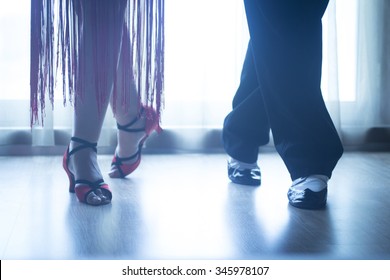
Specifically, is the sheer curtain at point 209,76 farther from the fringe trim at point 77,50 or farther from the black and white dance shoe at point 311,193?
the black and white dance shoe at point 311,193

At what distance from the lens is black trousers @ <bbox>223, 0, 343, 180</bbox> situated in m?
1.36

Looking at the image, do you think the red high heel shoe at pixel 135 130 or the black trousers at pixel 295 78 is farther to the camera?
the red high heel shoe at pixel 135 130

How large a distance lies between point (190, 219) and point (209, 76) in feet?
3.34

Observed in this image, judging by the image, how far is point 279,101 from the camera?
4.53ft

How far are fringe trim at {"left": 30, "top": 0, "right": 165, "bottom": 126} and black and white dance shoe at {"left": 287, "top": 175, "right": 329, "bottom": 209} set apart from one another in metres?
0.36

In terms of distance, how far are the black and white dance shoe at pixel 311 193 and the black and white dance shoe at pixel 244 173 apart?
247 millimetres

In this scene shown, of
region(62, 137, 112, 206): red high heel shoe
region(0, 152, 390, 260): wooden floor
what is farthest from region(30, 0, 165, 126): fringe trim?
region(0, 152, 390, 260): wooden floor

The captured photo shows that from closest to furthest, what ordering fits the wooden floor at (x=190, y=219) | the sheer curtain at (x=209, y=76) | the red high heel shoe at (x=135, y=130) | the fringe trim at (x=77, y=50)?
the wooden floor at (x=190, y=219) < the fringe trim at (x=77, y=50) < the red high heel shoe at (x=135, y=130) < the sheer curtain at (x=209, y=76)

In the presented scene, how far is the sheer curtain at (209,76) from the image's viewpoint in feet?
6.92

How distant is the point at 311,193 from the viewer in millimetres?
1354

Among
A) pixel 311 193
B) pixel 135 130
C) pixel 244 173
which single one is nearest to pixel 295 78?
pixel 311 193

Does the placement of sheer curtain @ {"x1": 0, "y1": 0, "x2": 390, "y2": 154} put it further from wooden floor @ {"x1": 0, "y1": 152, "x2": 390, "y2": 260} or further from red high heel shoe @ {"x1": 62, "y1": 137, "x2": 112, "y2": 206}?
red high heel shoe @ {"x1": 62, "y1": 137, "x2": 112, "y2": 206}

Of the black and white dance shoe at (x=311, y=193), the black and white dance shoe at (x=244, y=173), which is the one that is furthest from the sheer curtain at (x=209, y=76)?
the black and white dance shoe at (x=311, y=193)

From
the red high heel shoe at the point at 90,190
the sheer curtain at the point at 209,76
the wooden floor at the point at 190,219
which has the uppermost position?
the sheer curtain at the point at 209,76
